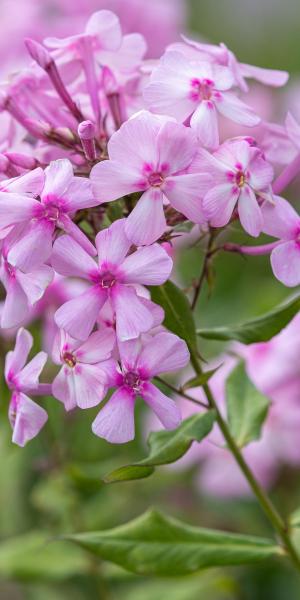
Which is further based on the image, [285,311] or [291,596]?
[291,596]

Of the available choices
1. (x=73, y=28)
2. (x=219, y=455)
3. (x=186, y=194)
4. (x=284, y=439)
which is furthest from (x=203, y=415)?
(x=73, y=28)

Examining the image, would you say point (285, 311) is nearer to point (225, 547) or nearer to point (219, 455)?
point (225, 547)

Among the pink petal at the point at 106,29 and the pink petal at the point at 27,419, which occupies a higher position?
the pink petal at the point at 106,29

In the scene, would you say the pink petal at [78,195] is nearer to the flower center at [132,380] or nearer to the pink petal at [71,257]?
the pink petal at [71,257]

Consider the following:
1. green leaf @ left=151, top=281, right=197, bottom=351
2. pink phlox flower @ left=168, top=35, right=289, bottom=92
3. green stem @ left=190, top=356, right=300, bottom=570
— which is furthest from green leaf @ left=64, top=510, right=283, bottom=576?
pink phlox flower @ left=168, top=35, right=289, bottom=92

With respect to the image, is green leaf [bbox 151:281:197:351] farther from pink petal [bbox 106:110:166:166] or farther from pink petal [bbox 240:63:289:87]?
pink petal [bbox 240:63:289:87]

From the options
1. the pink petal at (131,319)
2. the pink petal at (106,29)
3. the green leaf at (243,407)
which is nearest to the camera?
the pink petal at (131,319)

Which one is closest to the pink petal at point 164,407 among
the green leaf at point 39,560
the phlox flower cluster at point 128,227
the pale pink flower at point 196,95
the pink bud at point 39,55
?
the phlox flower cluster at point 128,227
